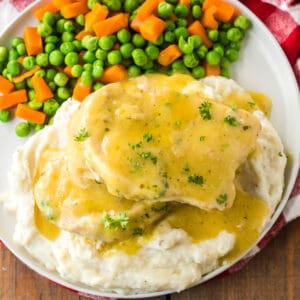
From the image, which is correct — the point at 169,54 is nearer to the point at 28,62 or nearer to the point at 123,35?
the point at 123,35

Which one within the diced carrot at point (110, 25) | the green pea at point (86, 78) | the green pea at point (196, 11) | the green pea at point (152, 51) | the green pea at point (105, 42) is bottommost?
the green pea at point (86, 78)

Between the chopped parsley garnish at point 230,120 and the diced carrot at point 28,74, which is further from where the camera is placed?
the diced carrot at point 28,74

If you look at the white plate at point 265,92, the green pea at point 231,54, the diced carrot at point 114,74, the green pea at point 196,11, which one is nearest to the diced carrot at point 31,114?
the white plate at point 265,92

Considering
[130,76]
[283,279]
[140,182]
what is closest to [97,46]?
[130,76]

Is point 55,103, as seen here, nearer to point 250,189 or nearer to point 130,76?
point 130,76

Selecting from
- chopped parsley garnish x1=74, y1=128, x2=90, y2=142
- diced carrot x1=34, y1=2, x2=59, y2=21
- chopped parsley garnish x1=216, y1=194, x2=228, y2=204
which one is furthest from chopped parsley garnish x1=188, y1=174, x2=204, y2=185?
diced carrot x1=34, y1=2, x2=59, y2=21

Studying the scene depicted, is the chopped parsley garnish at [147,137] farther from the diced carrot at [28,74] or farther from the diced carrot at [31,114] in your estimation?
the diced carrot at [28,74]
